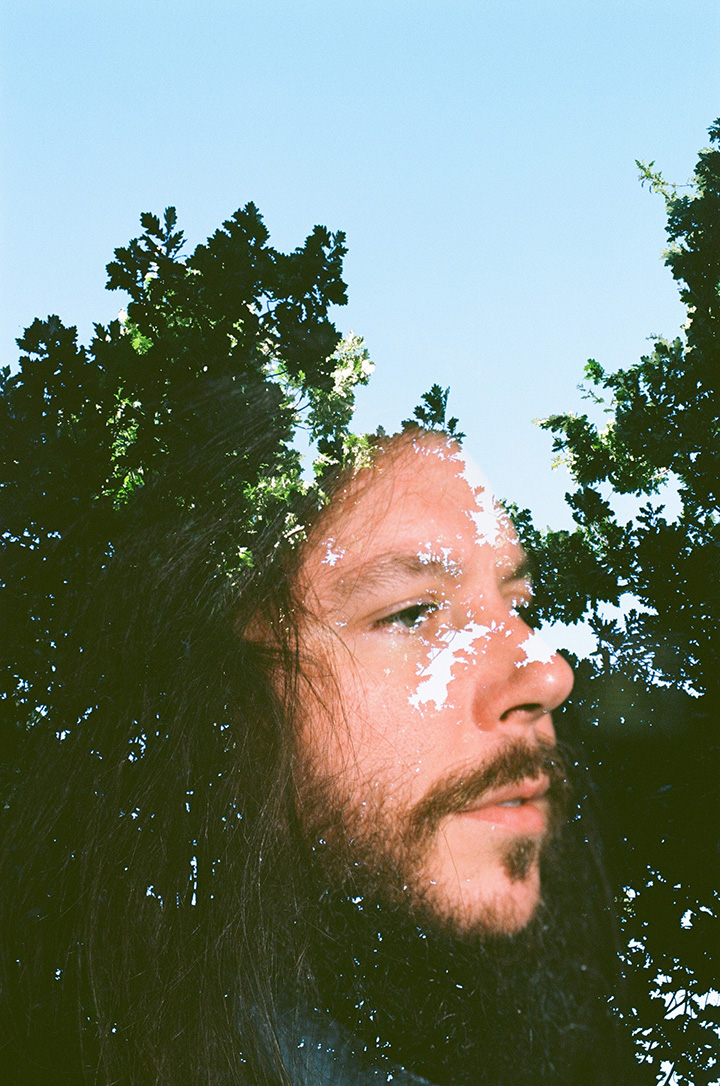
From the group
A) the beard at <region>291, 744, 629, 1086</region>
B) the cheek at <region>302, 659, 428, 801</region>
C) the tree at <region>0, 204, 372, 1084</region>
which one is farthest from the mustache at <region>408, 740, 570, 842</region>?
the tree at <region>0, 204, 372, 1084</region>

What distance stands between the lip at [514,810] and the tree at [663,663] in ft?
2.41

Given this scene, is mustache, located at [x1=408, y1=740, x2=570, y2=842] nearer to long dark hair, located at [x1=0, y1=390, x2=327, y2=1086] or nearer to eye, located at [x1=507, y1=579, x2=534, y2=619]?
long dark hair, located at [x1=0, y1=390, x2=327, y2=1086]

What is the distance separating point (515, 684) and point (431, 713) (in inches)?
17.6

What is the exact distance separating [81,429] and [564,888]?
356cm

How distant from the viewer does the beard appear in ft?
10.4

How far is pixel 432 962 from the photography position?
332 cm

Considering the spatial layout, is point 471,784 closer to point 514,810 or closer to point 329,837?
point 514,810

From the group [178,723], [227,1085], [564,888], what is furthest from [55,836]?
[564,888]

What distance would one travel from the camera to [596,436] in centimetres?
522

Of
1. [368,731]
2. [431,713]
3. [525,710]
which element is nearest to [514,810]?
[525,710]

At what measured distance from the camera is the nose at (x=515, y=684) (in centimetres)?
344

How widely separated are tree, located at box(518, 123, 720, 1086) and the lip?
0.74 meters

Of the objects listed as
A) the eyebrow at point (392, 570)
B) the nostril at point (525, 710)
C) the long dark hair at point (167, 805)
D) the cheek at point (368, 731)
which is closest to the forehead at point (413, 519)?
the eyebrow at point (392, 570)

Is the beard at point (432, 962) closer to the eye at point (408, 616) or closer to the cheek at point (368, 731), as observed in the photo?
the cheek at point (368, 731)
